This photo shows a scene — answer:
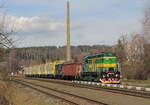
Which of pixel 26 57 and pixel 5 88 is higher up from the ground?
pixel 26 57

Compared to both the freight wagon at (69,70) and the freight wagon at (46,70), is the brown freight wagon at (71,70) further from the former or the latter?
the freight wagon at (46,70)

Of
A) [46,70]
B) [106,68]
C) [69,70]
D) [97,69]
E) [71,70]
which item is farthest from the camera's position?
[46,70]

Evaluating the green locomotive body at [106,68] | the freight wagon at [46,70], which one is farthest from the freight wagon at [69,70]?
the green locomotive body at [106,68]

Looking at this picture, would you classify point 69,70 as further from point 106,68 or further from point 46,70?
point 46,70

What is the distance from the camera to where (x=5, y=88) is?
63.6 feet

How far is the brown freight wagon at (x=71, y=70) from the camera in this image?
3814 centimetres

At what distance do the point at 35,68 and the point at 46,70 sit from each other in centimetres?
1224

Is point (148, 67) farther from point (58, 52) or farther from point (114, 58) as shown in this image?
point (58, 52)

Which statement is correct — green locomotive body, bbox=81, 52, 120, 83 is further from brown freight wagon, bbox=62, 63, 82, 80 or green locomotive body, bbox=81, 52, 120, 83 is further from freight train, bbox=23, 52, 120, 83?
brown freight wagon, bbox=62, 63, 82, 80

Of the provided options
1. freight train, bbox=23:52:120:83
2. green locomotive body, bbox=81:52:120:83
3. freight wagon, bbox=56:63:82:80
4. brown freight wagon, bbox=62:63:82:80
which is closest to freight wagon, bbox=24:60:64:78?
freight wagon, bbox=56:63:82:80

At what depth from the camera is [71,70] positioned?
A: 138 ft

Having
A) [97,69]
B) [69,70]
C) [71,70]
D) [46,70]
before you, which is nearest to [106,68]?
[97,69]

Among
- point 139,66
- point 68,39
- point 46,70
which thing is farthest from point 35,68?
point 139,66

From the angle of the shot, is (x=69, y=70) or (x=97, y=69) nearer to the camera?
(x=97, y=69)
